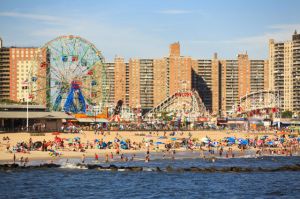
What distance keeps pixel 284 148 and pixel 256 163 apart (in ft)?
74.4

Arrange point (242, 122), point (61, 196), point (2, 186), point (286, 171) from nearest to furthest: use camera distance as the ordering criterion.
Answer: point (61, 196) → point (2, 186) → point (286, 171) → point (242, 122)

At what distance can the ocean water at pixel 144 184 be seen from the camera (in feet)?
183

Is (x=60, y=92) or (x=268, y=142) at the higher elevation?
(x=60, y=92)

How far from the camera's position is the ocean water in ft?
183

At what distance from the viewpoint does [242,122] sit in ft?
630

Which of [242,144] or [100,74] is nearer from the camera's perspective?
[242,144]

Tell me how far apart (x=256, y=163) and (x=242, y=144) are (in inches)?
831

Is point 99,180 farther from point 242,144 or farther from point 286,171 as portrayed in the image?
point 242,144

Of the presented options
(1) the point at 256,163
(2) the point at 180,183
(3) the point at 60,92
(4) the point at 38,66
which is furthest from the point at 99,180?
(4) the point at 38,66

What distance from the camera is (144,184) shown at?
6097cm

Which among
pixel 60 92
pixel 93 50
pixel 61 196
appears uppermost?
pixel 93 50

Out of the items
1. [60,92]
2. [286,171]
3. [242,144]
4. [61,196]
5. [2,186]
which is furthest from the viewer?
[60,92]

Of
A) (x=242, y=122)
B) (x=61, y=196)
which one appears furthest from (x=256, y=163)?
(x=242, y=122)

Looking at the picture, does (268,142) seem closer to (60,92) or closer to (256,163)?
(256,163)
